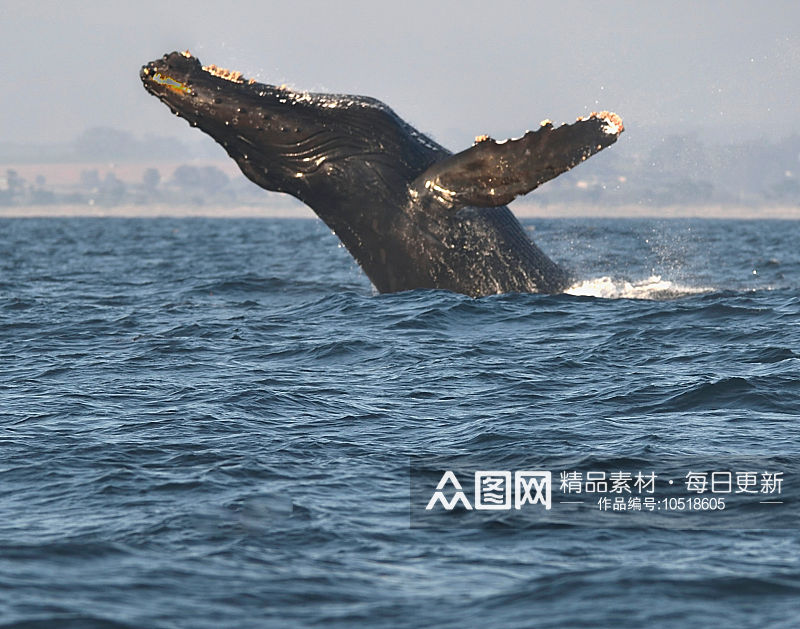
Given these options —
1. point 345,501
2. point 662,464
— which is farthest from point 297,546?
point 662,464

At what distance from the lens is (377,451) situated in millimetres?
9969

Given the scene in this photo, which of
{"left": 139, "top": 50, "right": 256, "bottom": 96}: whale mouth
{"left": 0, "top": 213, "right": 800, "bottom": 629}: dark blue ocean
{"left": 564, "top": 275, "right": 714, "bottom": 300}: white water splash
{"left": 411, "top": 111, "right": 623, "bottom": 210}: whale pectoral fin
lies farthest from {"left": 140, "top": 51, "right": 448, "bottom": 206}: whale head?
{"left": 564, "top": 275, "right": 714, "bottom": 300}: white water splash

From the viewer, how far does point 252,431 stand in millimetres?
10812

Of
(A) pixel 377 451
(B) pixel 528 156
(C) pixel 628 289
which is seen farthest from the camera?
(C) pixel 628 289

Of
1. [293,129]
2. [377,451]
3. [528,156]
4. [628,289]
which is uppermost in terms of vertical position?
[293,129]

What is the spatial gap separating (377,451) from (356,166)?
6709 millimetres

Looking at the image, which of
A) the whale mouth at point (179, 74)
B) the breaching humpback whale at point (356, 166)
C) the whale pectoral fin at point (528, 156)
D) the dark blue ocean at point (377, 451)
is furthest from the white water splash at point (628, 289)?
the whale mouth at point (179, 74)

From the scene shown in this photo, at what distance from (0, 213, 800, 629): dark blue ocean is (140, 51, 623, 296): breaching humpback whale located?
3.23 ft

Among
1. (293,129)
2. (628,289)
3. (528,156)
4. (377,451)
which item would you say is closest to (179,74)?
(293,129)

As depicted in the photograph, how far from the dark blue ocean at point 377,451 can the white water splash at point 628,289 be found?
0.16 m

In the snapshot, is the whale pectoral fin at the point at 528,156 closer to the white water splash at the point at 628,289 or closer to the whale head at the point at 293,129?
the whale head at the point at 293,129

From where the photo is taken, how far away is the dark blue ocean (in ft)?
21.7

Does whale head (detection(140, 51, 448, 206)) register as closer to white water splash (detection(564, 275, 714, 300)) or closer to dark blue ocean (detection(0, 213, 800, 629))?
dark blue ocean (detection(0, 213, 800, 629))

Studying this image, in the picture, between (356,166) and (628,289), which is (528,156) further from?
(628,289)
